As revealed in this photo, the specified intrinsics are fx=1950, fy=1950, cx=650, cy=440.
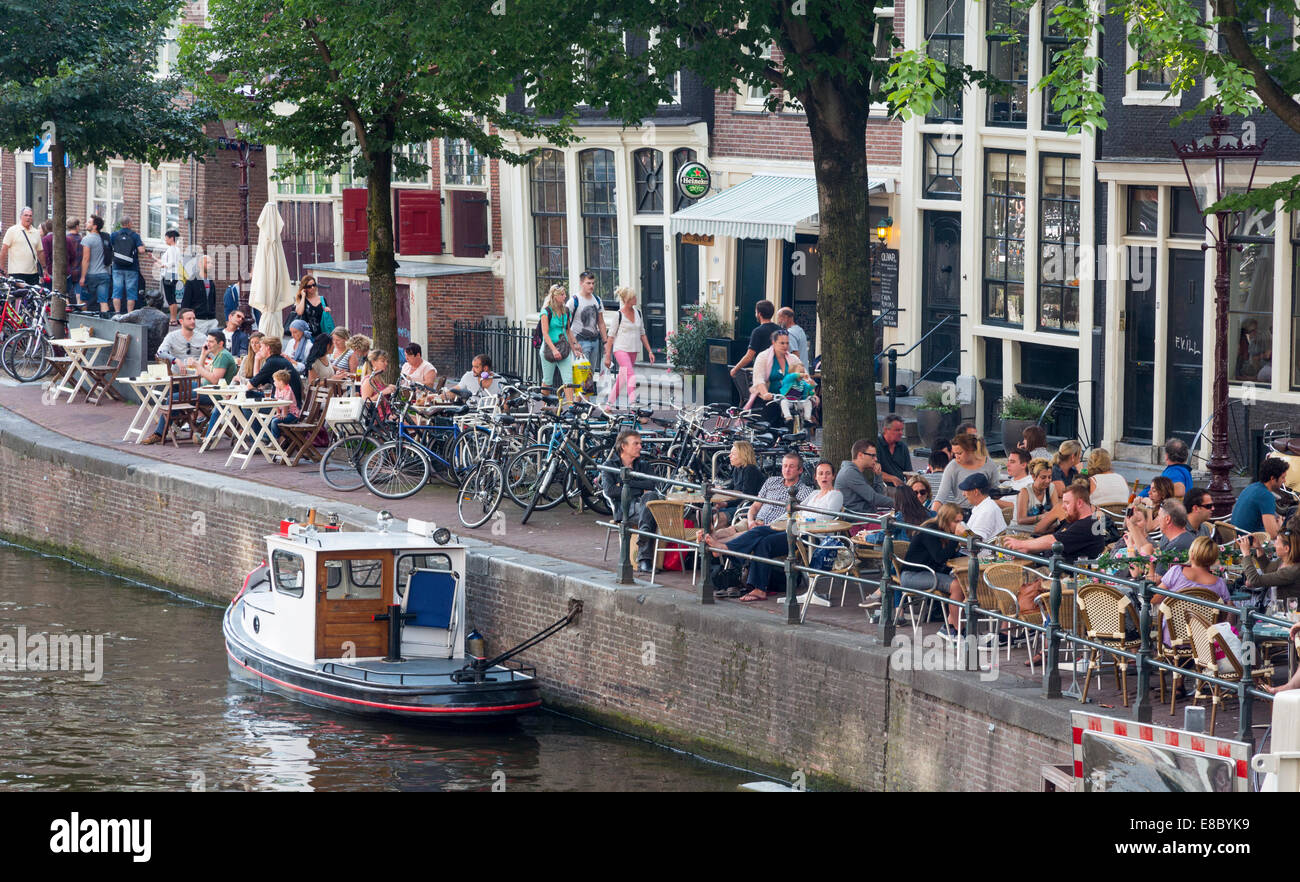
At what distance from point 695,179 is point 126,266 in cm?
964

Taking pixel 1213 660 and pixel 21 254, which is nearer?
pixel 1213 660

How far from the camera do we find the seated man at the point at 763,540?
14.9 metres

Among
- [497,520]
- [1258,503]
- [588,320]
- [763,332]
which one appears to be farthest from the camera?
[588,320]

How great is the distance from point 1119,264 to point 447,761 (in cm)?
989

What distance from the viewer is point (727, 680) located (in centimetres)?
1443

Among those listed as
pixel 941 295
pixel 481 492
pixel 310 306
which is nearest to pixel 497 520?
pixel 481 492

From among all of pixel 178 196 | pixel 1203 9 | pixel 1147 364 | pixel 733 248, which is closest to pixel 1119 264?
pixel 1147 364

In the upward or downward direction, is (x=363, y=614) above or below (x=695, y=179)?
below

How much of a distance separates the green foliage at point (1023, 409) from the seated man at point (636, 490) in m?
5.72

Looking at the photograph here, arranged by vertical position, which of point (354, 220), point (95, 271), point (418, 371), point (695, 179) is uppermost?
point (695, 179)

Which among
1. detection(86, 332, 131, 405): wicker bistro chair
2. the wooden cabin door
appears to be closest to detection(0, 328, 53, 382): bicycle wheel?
detection(86, 332, 131, 405): wicker bistro chair

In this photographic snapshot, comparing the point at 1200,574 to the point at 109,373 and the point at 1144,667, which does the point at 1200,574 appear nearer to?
the point at 1144,667

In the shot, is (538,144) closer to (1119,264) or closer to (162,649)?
(1119,264)
